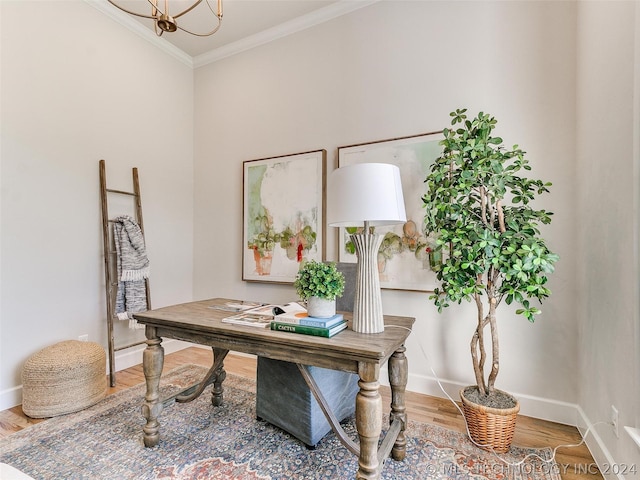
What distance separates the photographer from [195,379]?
2.61 m

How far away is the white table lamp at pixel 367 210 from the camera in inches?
53.0

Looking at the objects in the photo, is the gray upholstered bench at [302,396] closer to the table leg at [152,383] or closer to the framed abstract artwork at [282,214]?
the table leg at [152,383]

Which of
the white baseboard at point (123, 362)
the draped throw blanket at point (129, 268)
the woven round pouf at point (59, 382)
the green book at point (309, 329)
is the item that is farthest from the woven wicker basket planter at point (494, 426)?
the white baseboard at point (123, 362)

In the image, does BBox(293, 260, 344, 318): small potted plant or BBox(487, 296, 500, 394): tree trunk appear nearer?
BBox(293, 260, 344, 318): small potted plant

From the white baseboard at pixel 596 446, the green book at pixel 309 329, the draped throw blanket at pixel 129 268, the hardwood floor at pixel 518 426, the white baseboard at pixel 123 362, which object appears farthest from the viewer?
the draped throw blanket at pixel 129 268

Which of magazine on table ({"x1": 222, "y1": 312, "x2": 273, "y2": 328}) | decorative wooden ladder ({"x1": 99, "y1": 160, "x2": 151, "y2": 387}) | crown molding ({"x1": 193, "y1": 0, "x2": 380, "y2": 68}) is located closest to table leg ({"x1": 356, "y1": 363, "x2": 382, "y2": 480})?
magazine on table ({"x1": 222, "y1": 312, "x2": 273, "y2": 328})

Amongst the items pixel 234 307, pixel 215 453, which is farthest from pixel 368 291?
pixel 215 453

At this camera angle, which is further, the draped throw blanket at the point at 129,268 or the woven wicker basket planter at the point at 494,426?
the draped throw blanket at the point at 129,268

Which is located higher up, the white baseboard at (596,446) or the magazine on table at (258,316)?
the magazine on table at (258,316)

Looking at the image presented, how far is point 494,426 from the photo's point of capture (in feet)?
5.47

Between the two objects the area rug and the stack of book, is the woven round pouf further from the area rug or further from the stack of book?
the stack of book

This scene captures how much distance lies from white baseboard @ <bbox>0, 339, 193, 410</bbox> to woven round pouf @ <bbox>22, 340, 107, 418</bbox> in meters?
0.20

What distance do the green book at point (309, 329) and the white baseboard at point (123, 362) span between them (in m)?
2.11

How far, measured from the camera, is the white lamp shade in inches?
52.8
